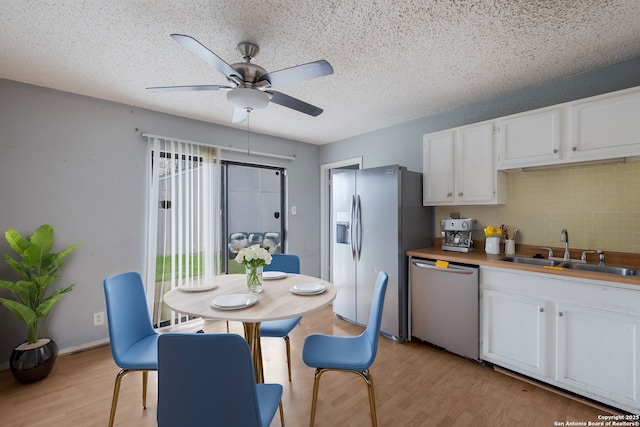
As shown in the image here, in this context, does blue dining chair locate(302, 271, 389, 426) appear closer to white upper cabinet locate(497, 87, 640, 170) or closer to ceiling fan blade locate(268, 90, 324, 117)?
ceiling fan blade locate(268, 90, 324, 117)

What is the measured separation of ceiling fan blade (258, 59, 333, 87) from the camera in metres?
1.43

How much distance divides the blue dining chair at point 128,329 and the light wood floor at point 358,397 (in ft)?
1.41

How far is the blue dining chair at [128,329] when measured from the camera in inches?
61.4

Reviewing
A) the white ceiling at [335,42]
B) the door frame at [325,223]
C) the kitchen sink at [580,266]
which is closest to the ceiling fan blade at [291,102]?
the white ceiling at [335,42]

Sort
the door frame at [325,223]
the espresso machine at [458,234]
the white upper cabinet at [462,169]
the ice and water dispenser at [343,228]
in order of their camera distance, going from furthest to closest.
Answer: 1. the door frame at [325,223]
2. the ice and water dispenser at [343,228]
3. the espresso machine at [458,234]
4. the white upper cabinet at [462,169]

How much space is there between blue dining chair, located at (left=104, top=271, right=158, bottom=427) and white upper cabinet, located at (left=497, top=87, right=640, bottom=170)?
3058 millimetres

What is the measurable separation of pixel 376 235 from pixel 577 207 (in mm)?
1708

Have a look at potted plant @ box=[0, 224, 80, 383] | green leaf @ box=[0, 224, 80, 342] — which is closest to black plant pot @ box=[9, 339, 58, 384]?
potted plant @ box=[0, 224, 80, 383]

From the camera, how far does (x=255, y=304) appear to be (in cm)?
160

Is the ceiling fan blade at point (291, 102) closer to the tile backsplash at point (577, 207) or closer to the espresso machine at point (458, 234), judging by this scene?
the espresso machine at point (458, 234)

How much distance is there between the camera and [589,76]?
222 centimetres

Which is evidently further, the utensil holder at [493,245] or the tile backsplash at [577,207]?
the utensil holder at [493,245]

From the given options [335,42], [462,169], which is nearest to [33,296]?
[335,42]

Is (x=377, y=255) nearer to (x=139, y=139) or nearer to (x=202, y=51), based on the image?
(x=202, y=51)
